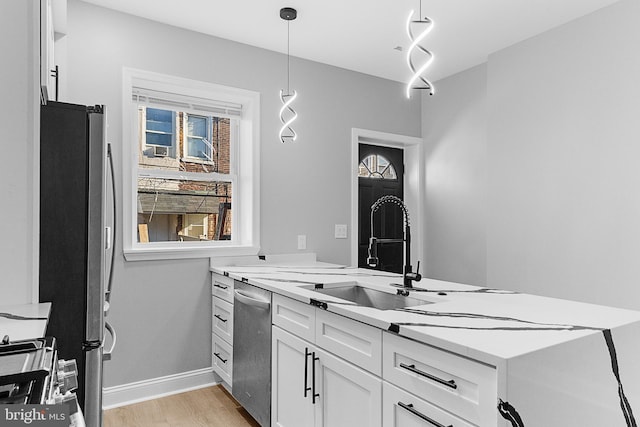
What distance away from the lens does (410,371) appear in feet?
4.52

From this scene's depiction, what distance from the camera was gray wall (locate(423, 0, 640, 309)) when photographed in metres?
2.71

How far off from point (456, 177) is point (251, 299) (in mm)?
2446

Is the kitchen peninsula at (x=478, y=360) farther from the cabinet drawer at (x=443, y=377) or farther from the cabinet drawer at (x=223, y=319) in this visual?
the cabinet drawer at (x=223, y=319)

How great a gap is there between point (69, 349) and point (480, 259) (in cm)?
324

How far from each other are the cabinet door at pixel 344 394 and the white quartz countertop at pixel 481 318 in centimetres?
22

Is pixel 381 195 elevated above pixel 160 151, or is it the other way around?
pixel 160 151

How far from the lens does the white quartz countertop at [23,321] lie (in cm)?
100

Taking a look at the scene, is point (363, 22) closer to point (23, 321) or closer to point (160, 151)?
point (160, 151)

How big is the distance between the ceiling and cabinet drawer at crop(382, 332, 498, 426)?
2.25 metres

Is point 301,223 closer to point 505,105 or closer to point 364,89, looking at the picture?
point 364,89

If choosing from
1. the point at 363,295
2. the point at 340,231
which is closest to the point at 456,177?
the point at 340,231

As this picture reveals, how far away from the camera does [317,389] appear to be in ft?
6.13

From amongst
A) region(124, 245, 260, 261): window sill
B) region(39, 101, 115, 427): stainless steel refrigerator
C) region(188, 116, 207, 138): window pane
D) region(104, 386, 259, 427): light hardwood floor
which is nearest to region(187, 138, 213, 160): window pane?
region(188, 116, 207, 138): window pane

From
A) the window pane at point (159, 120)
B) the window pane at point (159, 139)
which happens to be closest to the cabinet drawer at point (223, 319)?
the window pane at point (159, 139)
